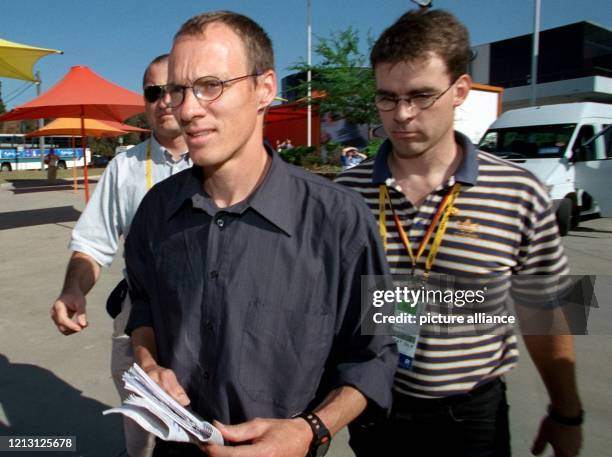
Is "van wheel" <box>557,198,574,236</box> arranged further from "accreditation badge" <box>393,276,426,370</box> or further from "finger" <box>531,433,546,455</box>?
"accreditation badge" <box>393,276,426,370</box>

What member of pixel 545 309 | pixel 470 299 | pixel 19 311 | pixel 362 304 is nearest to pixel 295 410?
pixel 362 304

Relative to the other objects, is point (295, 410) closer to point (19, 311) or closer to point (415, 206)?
point (415, 206)

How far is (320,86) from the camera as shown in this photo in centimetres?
2034

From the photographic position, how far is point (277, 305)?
136 cm

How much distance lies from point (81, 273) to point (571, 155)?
936 cm

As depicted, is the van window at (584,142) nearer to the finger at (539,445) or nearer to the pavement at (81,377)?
the pavement at (81,377)

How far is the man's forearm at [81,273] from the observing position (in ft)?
7.01

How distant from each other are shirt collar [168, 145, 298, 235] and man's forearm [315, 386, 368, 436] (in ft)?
1.43

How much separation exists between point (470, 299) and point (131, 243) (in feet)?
3.60

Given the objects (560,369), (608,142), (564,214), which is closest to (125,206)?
(560,369)

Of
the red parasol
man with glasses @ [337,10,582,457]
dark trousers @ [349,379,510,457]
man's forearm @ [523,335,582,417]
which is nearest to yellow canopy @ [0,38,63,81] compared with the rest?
the red parasol

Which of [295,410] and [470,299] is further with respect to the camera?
[470,299]

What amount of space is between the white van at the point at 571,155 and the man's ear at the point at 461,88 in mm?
7922

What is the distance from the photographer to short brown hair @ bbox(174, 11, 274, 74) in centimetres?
140
